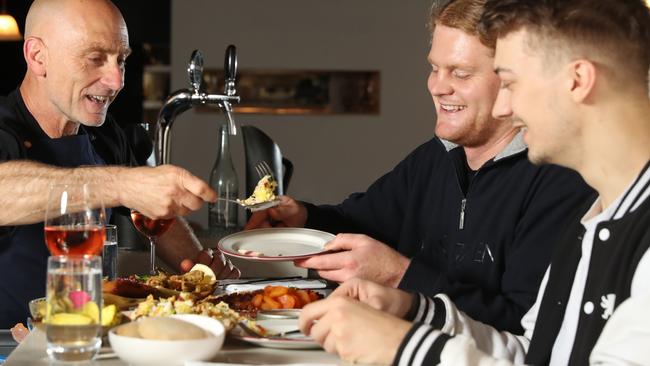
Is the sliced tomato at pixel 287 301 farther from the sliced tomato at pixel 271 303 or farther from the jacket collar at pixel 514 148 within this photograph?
the jacket collar at pixel 514 148

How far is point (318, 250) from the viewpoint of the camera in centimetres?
205

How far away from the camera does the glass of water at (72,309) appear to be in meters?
1.38

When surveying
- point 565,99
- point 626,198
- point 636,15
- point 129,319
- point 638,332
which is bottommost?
point 129,319

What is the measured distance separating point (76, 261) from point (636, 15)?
1.00 metres

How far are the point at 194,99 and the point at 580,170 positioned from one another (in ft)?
5.24

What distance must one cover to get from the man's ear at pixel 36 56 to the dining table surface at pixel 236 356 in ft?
4.29

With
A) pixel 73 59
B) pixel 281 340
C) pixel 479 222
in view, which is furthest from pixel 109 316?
pixel 73 59

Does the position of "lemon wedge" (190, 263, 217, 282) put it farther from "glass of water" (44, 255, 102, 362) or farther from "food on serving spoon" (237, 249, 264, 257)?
"glass of water" (44, 255, 102, 362)

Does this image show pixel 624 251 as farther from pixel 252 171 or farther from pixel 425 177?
pixel 252 171

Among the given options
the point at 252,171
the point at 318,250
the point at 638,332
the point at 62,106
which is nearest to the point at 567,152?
the point at 638,332

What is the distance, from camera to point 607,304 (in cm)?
142

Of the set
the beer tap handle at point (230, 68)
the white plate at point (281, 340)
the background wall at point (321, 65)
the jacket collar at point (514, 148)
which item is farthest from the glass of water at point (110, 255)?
the background wall at point (321, 65)

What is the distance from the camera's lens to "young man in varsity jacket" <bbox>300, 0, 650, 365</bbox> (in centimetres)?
141

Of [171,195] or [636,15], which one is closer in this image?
[636,15]
